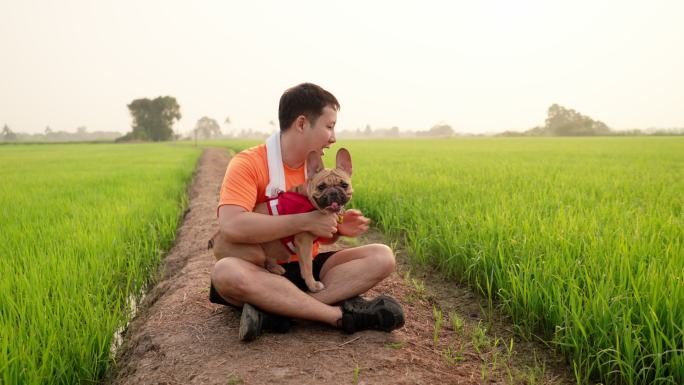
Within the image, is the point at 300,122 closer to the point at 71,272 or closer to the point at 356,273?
the point at 356,273

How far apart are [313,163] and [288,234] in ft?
Result: 1.43

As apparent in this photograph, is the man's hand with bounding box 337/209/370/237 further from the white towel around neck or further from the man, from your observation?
the white towel around neck

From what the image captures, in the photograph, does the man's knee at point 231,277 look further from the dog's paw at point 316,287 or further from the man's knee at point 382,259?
the man's knee at point 382,259

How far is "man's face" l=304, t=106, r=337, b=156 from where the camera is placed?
8.68ft

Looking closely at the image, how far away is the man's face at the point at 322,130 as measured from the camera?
2.64 m

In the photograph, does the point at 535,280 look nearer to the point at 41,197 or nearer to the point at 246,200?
the point at 246,200

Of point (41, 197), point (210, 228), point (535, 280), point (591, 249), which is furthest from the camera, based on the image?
point (41, 197)

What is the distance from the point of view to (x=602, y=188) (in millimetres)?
7012

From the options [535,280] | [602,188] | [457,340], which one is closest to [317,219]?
[457,340]

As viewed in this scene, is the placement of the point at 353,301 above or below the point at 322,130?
below

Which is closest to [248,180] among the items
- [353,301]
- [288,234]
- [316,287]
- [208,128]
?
[288,234]

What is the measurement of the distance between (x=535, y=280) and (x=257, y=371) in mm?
1855

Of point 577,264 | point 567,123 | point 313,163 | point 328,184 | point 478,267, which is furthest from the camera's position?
point 567,123

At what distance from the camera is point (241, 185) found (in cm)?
272
